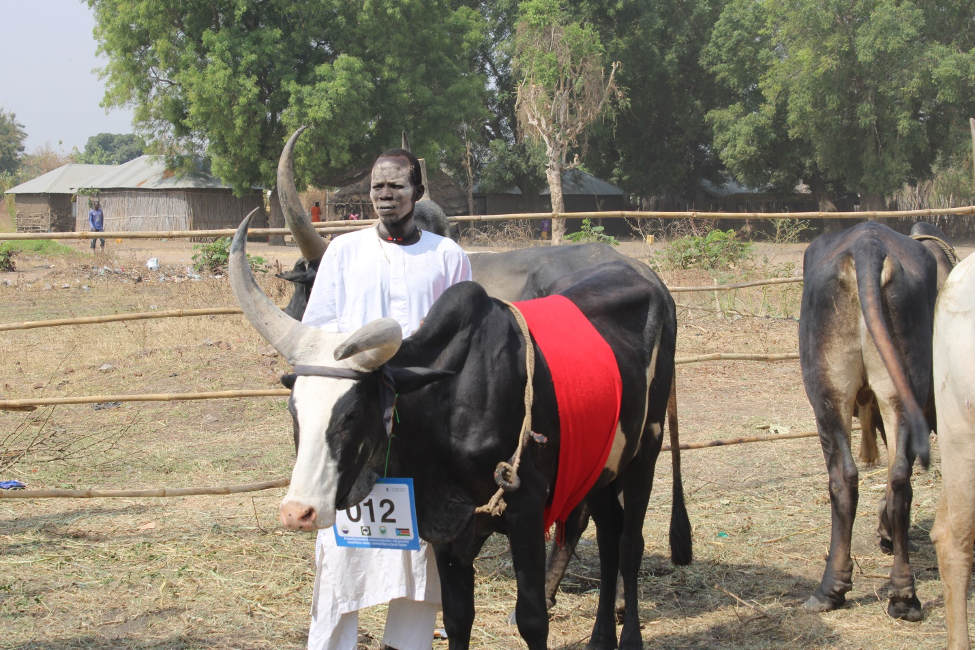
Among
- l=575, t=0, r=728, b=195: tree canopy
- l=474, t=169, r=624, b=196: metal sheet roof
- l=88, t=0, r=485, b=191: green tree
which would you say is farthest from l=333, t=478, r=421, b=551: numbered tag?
l=474, t=169, r=624, b=196: metal sheet roof

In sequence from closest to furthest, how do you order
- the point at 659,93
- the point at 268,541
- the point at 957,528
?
the point at 957,528 < the point at 268,541 < the point at 659,93

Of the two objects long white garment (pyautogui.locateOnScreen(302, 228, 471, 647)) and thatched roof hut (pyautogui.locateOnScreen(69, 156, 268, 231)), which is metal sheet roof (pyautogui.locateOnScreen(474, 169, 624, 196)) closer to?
thatched roof hut (pyautogui.locateOnScreen(69, 156, 268, 231))

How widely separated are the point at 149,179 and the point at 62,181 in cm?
433

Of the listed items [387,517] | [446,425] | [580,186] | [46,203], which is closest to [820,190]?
[580,186]

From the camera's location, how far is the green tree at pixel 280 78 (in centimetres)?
2516

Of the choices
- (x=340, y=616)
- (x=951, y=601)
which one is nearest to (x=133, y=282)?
(x=340, y=616)

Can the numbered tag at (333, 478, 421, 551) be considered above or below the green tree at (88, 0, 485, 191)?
below

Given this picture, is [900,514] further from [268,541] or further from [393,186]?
[268,541]

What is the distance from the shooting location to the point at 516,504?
8.88 ft

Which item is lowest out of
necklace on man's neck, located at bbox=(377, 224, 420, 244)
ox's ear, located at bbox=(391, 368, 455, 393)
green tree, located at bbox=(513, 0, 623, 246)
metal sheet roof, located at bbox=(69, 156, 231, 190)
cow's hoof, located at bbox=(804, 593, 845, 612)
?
cow's hoof, located at bbox=(804, 593, 845, 612)

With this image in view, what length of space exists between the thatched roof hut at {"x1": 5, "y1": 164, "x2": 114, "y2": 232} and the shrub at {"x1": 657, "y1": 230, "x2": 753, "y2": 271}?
27.5 meters

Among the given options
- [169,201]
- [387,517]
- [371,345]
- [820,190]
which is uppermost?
[169,201]

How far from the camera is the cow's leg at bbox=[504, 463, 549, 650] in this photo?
8.91ft

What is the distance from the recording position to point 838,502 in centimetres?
373
